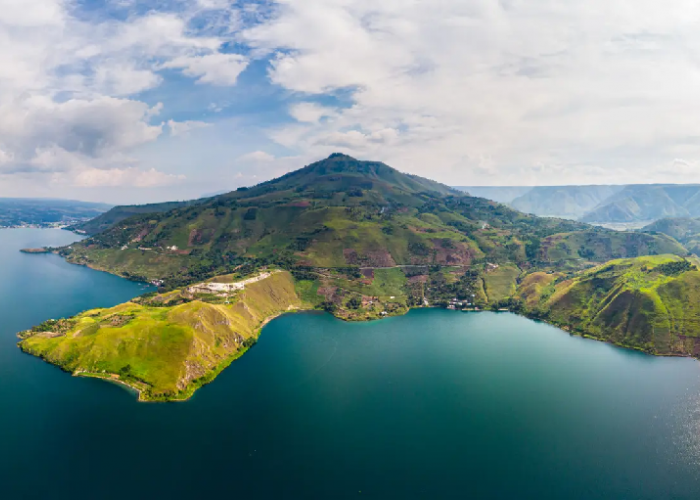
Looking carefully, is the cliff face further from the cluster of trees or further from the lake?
the cluster of trees

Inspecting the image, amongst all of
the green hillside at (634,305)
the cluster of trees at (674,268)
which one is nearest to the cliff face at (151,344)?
the green hillside at (634,305)

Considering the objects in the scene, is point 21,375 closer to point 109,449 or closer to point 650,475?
point 109,449

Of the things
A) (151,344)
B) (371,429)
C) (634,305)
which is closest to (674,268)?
(634,305)

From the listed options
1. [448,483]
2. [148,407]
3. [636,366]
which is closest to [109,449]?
[148,407]

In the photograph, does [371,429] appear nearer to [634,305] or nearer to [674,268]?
[634,305]

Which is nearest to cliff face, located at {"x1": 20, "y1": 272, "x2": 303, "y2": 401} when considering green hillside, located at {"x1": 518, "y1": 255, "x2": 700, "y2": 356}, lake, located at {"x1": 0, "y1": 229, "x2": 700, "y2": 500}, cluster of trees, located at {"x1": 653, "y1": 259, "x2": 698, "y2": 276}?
lake, located at {"x1": 0, "y1": 229, "x2": 700, "y2": 500}
